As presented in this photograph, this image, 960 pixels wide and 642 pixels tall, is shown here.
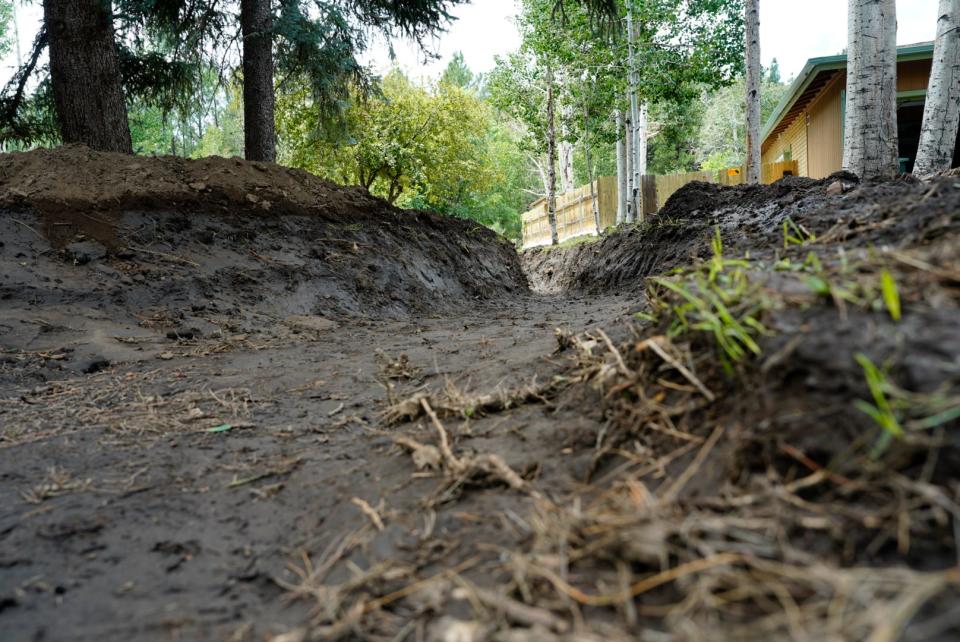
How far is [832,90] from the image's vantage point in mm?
14102

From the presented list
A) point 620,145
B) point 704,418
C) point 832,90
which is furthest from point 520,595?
point 620,145

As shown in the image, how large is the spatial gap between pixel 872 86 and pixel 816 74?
7.52 m

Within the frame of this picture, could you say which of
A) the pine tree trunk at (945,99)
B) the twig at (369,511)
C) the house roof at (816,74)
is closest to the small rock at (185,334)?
the twig at (369,511)

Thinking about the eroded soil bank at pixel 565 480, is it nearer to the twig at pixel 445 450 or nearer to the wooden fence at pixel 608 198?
the twig at pixel 445 450

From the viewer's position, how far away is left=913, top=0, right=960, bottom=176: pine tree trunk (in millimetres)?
6594

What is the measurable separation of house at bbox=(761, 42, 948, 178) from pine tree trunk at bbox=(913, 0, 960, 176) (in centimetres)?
593

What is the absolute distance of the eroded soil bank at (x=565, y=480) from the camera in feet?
4.02

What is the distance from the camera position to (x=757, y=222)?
22.8 feet

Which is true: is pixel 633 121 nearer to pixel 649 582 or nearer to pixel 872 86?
pixel 872 86

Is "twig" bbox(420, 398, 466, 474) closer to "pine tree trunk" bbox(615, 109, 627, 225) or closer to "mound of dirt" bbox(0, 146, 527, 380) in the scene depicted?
"mound of dirt" bbox(0, 146, 527, 380)

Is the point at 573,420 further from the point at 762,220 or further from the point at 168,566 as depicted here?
the point at 762,220

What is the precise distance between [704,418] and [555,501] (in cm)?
54

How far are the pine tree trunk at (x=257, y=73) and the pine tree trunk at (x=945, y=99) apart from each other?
29.5 ft

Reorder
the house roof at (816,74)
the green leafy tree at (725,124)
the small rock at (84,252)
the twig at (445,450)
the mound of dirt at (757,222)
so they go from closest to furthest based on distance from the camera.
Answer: the twig at (445,450)
the mound of dirt at (757,222)
the small rock at (84,252)
the house roof at (816,74)
the green leafy tree at (725,124)
